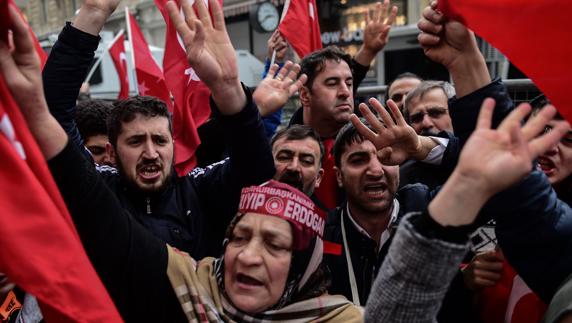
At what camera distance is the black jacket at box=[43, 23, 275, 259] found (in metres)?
2.20

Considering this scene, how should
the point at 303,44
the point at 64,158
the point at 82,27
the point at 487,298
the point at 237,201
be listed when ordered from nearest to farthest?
the point at 64,158
the point at 487,298
the point at 82,27
the point at 237,201
the point at 303,44

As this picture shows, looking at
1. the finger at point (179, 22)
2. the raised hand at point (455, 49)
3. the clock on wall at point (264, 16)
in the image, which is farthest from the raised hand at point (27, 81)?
the clock on wall at point (264, 16)

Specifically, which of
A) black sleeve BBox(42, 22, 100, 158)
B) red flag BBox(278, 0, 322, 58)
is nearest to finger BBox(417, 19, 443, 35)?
black sleeve BBox(42, 22, 100, 158)

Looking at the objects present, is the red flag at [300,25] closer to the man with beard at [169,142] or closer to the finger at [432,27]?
the man with beard at [169,142]

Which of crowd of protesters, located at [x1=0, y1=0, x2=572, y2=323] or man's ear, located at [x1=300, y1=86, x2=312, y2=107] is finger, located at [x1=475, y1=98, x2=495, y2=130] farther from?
man's ear, located at [x1=300, y1=86, x2=312, y2=107]

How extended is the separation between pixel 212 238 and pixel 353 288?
2.28ft

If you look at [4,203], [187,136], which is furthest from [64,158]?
[187,136]

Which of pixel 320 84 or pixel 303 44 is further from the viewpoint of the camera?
pixel 303 44

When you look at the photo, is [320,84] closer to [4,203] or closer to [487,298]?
[487,298]

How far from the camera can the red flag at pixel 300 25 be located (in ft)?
15.2

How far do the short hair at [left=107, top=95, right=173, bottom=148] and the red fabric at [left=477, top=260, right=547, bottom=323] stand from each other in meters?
1.67

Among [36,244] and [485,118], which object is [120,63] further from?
[485,118]

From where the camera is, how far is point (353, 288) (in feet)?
8.12

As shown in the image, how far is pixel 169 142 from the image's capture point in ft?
9.04
